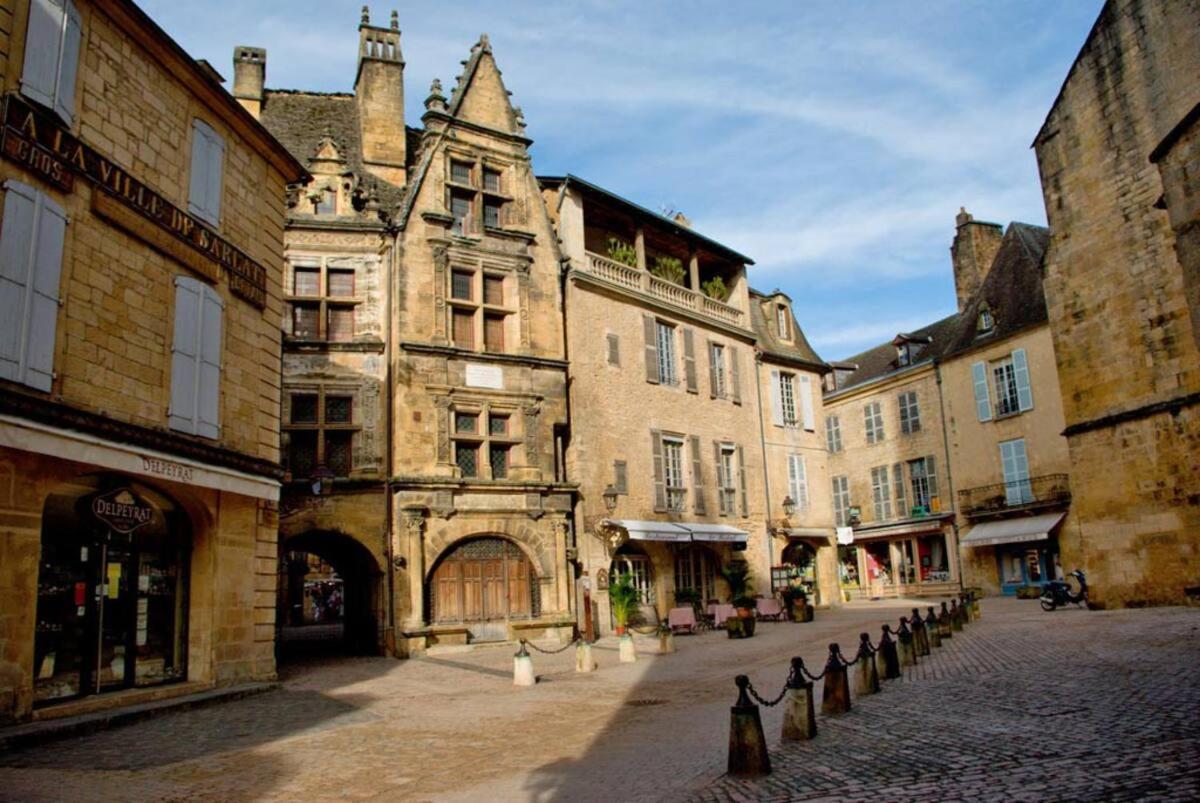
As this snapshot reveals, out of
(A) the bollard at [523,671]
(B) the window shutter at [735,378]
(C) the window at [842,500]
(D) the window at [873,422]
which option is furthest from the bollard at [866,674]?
(C) the window at [842,500]

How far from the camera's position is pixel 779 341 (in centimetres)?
2764

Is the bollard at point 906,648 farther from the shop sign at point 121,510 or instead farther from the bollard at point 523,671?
the shop sign at point 121,510

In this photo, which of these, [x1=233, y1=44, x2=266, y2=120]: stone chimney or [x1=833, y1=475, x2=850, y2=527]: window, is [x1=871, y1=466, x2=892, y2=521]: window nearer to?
[x1=833, y1=475, x2=850, y2=527]: window

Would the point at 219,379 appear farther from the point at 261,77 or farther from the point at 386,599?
the point at 261,77

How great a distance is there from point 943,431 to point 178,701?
89.5ft

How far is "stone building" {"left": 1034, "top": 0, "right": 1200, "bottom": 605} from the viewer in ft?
51.6

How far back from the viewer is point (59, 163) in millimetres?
8609

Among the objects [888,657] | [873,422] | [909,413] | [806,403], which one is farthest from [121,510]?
[873,422]

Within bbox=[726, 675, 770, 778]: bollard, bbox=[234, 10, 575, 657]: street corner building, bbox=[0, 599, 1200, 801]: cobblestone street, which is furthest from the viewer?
bbox=[234, 10, 575, 657]: street corner building

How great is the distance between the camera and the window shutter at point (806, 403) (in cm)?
2728

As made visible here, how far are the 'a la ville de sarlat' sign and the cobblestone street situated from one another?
532 centimetres

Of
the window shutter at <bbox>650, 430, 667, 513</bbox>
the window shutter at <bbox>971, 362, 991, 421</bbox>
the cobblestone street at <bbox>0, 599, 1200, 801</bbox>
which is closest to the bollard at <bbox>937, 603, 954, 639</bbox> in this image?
the cobblestone street at <bbox>0, 599, 1200, 801</bbox>

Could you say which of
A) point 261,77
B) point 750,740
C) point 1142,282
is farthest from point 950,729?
point 261,77

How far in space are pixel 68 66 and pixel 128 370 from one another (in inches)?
123
